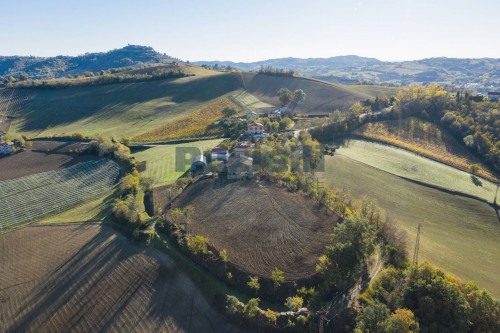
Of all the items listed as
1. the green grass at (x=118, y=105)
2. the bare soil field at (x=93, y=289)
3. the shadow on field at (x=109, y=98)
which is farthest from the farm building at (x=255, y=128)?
the bare soil field at (x=93, y=289)

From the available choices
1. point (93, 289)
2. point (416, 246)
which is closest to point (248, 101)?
point (416, 246)

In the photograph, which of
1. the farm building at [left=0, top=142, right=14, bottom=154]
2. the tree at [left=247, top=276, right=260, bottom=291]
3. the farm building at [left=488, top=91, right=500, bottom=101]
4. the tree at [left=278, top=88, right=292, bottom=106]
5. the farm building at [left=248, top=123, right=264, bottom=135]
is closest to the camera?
the tree at [left=247, top=276, right=260, bottom=291]

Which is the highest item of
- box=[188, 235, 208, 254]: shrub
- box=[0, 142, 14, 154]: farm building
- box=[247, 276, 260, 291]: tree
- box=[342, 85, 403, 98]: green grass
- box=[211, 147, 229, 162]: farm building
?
box=[342, 85, 403, 98]: green grass

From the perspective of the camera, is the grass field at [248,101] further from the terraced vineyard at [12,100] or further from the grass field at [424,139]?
the terraced vineyard at [12,100]

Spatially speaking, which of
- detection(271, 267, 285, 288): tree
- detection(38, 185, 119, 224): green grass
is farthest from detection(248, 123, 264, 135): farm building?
detection(271, 267, 285, 288): tree

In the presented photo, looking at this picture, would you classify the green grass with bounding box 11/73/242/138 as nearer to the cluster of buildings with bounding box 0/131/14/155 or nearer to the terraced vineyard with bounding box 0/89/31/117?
the terraced vineyard with bounding box 0/89/31/117

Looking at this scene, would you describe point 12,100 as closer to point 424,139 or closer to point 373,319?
point 373,319
